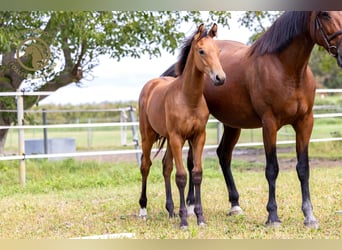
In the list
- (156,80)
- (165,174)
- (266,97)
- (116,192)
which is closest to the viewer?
(266,97)

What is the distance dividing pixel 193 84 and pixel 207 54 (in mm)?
356

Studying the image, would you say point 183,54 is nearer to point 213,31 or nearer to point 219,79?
point 213,31

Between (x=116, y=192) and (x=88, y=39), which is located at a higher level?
(x=88, y=39)

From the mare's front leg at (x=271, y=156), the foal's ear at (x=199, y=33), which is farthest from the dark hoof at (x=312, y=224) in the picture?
the foal's ear at (x=199, y=33)

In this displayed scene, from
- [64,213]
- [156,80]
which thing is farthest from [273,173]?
[64,213]

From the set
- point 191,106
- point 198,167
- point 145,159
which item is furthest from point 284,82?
point 145,159

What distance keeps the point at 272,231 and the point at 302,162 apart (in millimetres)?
717

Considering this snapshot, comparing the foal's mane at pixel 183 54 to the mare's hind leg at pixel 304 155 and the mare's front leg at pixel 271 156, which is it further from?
the mare's hind leg at pixel 304 155

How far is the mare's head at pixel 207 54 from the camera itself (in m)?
4.30

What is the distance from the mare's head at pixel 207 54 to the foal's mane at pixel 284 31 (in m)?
0.54

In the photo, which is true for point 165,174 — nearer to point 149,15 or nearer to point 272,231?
point 272,231

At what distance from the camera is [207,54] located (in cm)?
441

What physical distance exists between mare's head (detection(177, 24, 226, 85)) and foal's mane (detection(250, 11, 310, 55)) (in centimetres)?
54
